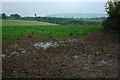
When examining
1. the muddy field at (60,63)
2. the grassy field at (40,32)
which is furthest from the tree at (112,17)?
the muddy field at (60,63)

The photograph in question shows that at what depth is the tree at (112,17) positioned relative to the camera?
25203 mm

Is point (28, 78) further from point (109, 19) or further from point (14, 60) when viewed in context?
point (109, 19)

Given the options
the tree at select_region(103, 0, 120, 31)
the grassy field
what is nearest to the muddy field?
the grassy field

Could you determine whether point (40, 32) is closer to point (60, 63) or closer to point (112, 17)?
point (112, 17)

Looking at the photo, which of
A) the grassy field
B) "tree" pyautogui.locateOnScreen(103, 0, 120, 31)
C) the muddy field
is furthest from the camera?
"tree" pyautogui.locateOnScreen(103, 0, 120, 31)

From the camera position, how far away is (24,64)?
9633mm

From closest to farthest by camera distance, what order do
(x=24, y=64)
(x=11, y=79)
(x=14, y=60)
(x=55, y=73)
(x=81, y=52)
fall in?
(x=11, y=79), (x=55, y=73), (x=24, y=64), (x=14, y=60), (x=81, y=52)

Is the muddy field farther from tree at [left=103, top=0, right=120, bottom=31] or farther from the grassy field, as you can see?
tree at [left=103, top=0, right=120, bottom=31]

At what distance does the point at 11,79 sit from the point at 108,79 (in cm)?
420

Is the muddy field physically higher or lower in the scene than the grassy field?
lower

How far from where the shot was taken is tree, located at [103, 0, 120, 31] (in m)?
25.2

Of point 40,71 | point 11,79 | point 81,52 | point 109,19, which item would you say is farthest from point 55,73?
point 109,19

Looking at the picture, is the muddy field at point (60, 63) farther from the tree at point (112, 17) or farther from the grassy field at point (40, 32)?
the tree at point (112, 17)

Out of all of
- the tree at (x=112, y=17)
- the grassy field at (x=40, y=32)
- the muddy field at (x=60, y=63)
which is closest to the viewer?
the muddy field at (x=60, y=63)
